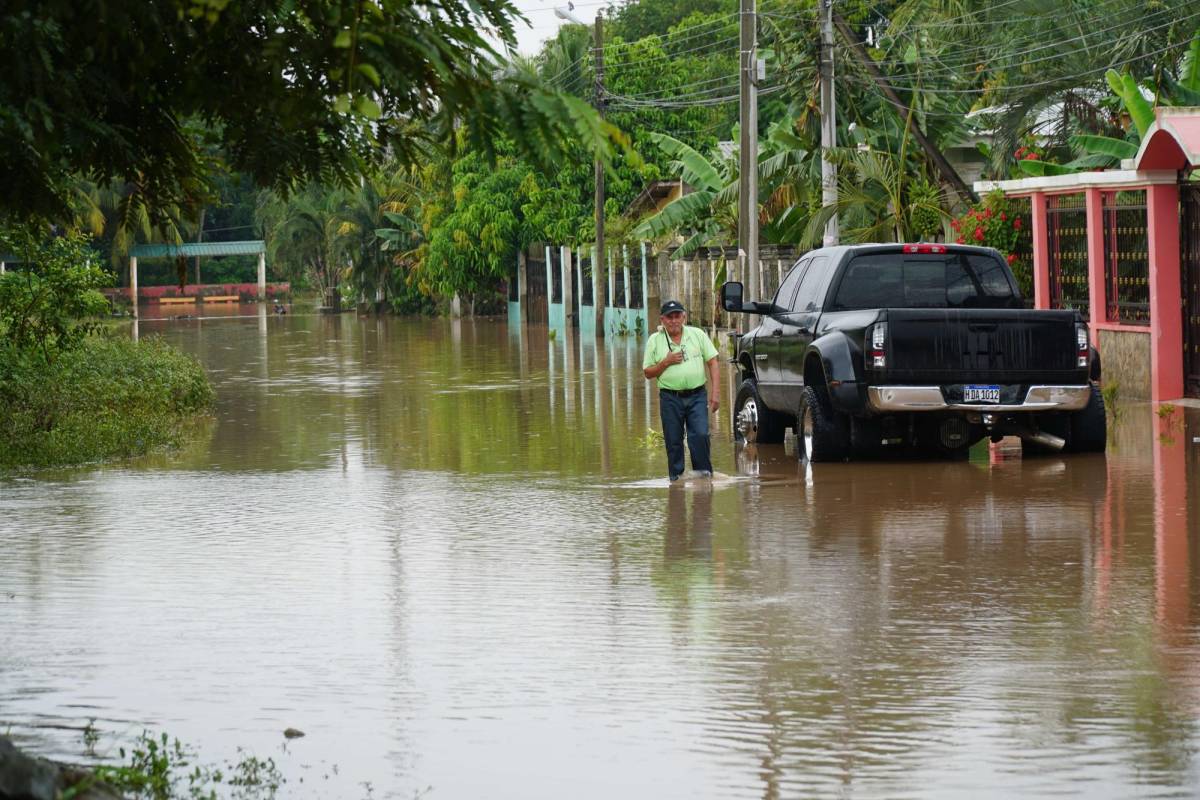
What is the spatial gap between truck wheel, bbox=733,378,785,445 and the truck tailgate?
3.30 metres

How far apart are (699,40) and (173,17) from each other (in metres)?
68.7

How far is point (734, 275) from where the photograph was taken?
39.0 meters

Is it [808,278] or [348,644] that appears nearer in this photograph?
[348,644]

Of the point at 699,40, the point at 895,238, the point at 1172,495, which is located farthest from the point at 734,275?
the point at 699,40

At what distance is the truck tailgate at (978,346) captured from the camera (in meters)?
15.2

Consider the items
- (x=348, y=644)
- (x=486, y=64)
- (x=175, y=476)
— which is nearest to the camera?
(x=486, y=64)

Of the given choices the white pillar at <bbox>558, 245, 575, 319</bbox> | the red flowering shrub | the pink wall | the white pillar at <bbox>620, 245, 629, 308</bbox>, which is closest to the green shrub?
the red flowering shrub

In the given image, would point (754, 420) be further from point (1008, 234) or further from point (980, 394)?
point (1008, 234)

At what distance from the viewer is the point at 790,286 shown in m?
18.1

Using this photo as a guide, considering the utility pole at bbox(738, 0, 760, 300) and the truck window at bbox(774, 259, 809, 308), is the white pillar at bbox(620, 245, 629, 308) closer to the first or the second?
the utility pole at bbox(738, 0, 760, 300)

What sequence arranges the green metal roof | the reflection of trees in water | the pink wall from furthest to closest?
the pink wall → the green metal roof → the reflection of trees in water

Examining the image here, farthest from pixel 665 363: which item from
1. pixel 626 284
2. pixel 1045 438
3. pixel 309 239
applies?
pixel 309 239

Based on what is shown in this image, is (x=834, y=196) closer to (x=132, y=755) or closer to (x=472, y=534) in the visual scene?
(x=472, y=534)

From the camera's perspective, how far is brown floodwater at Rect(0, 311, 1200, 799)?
6664 millimetres
